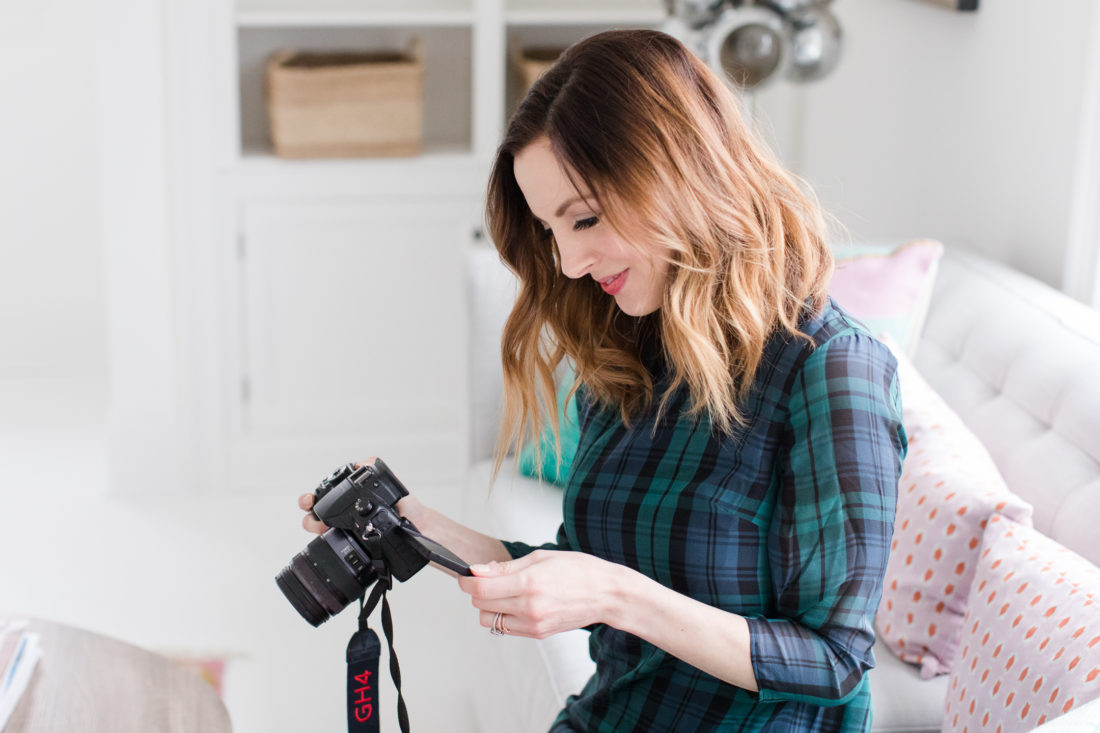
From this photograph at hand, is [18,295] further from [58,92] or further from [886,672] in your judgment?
[886,672]

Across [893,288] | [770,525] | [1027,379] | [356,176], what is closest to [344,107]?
[356,176]

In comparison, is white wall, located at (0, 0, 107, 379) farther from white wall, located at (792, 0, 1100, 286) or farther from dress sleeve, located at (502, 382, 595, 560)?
dress sleeve, located at (502, 382, 595, 560)

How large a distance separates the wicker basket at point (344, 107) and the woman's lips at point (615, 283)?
1.86 meters

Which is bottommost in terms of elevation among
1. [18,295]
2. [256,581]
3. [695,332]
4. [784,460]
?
[256,581]

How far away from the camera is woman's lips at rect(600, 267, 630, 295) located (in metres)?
A: 1.14

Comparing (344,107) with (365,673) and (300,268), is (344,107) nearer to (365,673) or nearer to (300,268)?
(300,268)

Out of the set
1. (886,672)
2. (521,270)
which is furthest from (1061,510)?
(521,270)

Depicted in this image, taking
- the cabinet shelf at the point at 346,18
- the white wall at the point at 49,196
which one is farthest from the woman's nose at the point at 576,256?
the white wall at the point at 49,196

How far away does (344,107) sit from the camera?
2869 mm

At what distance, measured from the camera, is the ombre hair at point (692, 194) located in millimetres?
1052

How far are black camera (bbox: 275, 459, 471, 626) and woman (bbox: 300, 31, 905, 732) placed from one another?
0.15 metres

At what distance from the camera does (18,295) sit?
3.77 meters

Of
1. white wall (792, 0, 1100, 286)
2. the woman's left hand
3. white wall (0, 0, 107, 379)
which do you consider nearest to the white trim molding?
white wall (792, 0, 1100, 286)

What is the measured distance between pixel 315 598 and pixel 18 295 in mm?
2999
